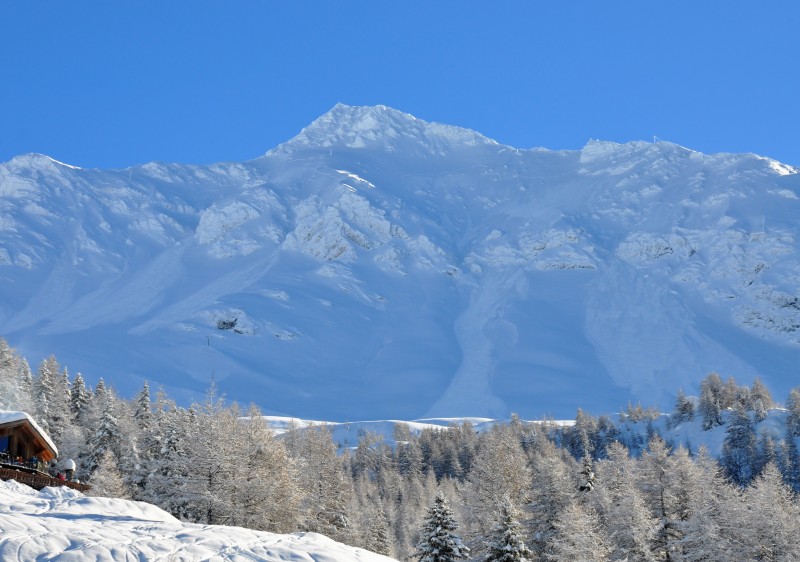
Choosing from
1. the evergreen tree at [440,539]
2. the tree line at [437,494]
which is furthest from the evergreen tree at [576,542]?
the evergreen tree at [440,539]

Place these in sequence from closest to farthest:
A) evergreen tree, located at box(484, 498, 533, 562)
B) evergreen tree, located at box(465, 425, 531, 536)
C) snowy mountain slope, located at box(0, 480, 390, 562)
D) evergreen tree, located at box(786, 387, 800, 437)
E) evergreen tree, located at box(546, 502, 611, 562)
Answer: snowy mountain slope, located at box(0, 480, 390, 562)
evergreen tree, located at box(484, 498, 533, 562)
evergreen tree, located at box(546, 502, 611, 562)
evergreen tree, located at box(465, 425, 531, 536)
evergreen tree, located at box(786, 387, 800, 437)

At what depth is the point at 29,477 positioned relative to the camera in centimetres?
2978

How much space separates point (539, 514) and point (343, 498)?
10972 mm

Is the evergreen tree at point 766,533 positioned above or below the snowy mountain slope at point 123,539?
above

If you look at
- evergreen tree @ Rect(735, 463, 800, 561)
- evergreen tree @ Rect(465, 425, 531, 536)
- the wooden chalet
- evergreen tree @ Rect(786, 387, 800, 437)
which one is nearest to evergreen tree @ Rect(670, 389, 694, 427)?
evergreen tree @ Rect(786, 387, 800, 437)

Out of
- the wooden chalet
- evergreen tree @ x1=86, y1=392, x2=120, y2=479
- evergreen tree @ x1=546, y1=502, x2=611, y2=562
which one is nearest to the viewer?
the wooden chalet

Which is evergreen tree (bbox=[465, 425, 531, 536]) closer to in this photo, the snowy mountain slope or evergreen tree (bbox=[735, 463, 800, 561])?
evergreen tree (bbox=[735, 463, 800, 561])

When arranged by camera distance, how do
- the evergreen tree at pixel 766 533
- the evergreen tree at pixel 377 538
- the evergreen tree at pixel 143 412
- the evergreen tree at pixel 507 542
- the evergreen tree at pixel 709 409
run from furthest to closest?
the evergreen tree at pixel 709 409, the evergreen tree at pixel 143 412, the evergreen tree at pixel 377 538, the evergreen tree at pixel 766 533, the evergreen tree at pixel 507 542

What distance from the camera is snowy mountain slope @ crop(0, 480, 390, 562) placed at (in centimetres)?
1856

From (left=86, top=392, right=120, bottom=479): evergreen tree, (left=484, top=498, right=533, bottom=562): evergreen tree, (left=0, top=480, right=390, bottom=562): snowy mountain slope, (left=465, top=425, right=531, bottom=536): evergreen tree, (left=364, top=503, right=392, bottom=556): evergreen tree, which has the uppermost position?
(left=86, top=392, right=120, bottom=479): evergreen tree

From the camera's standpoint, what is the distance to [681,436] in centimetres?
14262

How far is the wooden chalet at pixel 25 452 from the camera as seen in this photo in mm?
29891

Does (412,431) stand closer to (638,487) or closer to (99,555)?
(638,487)

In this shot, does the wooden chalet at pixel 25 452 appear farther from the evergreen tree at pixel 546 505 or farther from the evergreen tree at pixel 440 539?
the evergreen tree at pixel 546 505
